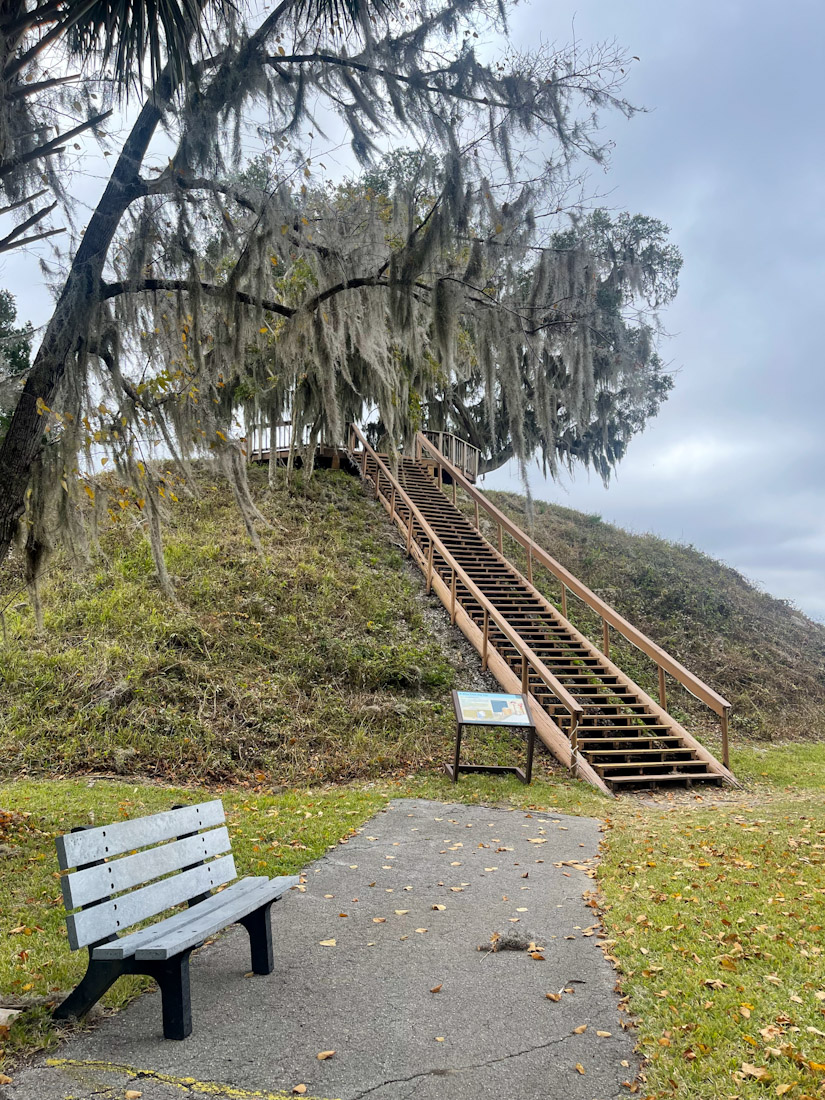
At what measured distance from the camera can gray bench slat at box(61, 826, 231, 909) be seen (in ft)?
9.84

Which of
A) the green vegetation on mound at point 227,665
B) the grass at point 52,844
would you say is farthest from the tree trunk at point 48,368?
the grass at point 52,844

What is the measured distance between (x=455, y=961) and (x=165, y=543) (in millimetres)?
10840

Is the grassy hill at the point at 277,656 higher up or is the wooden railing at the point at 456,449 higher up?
the wooden railing at the point at 456,449

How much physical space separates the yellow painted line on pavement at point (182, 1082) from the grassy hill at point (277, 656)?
451 centimetres

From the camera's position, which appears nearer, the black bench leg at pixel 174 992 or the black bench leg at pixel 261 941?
the black bench leg at pixel 174 992

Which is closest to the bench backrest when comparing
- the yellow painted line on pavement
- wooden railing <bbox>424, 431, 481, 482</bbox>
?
the yellow painted line on pavement

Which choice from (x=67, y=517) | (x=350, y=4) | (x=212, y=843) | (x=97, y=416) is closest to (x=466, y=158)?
(x=350, y=4)

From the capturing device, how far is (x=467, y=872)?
550 cm

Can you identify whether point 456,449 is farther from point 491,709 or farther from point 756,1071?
point 756,1071

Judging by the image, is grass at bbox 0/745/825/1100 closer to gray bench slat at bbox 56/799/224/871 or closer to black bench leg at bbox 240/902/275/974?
black bench leg at bbox 240/902/275/974

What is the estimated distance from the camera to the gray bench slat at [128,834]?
3059 mm

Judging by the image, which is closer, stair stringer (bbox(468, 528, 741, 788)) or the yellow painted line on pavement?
the yellow painted line on pavement

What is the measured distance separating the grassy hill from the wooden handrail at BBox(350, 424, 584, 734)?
645 mm

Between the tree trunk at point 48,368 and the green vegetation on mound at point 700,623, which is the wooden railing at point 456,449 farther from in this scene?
the tree trunk at point 48,368
